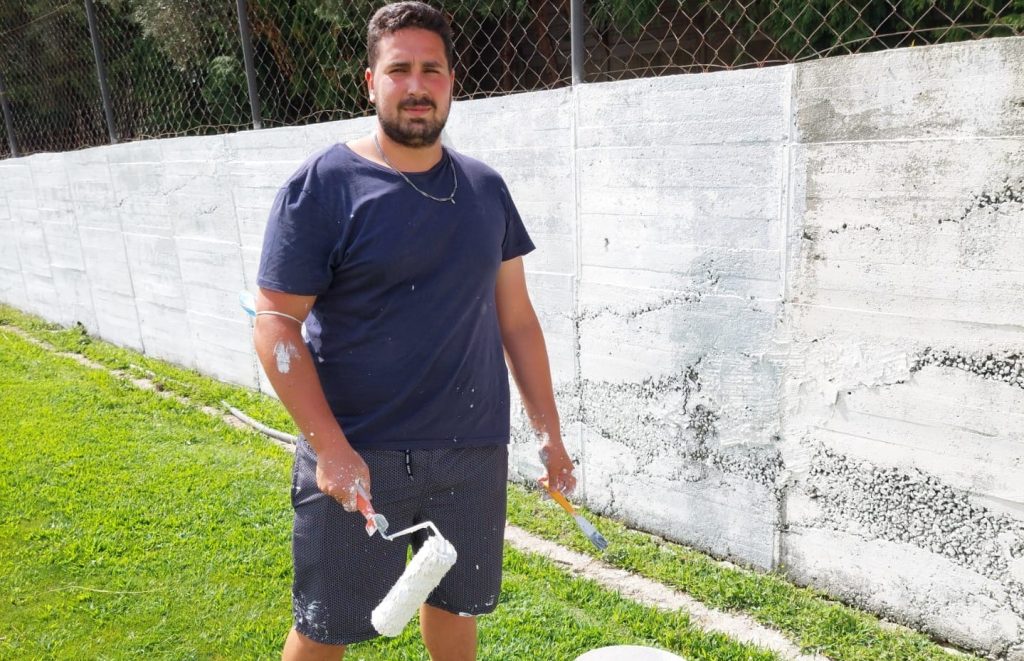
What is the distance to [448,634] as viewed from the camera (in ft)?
7.02

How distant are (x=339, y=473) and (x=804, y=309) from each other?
5.41ft

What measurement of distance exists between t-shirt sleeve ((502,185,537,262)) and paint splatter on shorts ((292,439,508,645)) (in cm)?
51

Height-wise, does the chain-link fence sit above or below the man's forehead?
above

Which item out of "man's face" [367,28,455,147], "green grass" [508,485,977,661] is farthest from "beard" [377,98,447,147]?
"green grass" [508,485,977,661]

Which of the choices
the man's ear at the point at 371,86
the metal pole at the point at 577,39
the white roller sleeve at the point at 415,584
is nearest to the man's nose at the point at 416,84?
the man's ear at the point at 371,86

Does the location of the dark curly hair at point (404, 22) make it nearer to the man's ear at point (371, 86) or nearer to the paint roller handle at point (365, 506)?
the man's ear at point (371, 86)

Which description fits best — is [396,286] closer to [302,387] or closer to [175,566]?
[302,387]

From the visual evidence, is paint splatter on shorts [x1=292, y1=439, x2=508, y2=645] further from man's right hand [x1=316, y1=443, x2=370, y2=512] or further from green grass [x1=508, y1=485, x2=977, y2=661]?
green grass [x1=508, y1=485, x2=977, y2=661]

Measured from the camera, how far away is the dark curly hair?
186 cm

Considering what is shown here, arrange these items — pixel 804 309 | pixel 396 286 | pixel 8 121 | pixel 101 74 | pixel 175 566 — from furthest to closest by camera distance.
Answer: pixel 8 121
pixel 101 74
pixel 175 566
pixel 804 309
pixel 396 286

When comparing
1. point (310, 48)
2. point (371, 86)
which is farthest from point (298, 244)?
point (310, 48)

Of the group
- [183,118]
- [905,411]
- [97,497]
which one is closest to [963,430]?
[905,411]

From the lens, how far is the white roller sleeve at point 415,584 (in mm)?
1725

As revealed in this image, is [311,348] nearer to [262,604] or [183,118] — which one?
[262,604]
